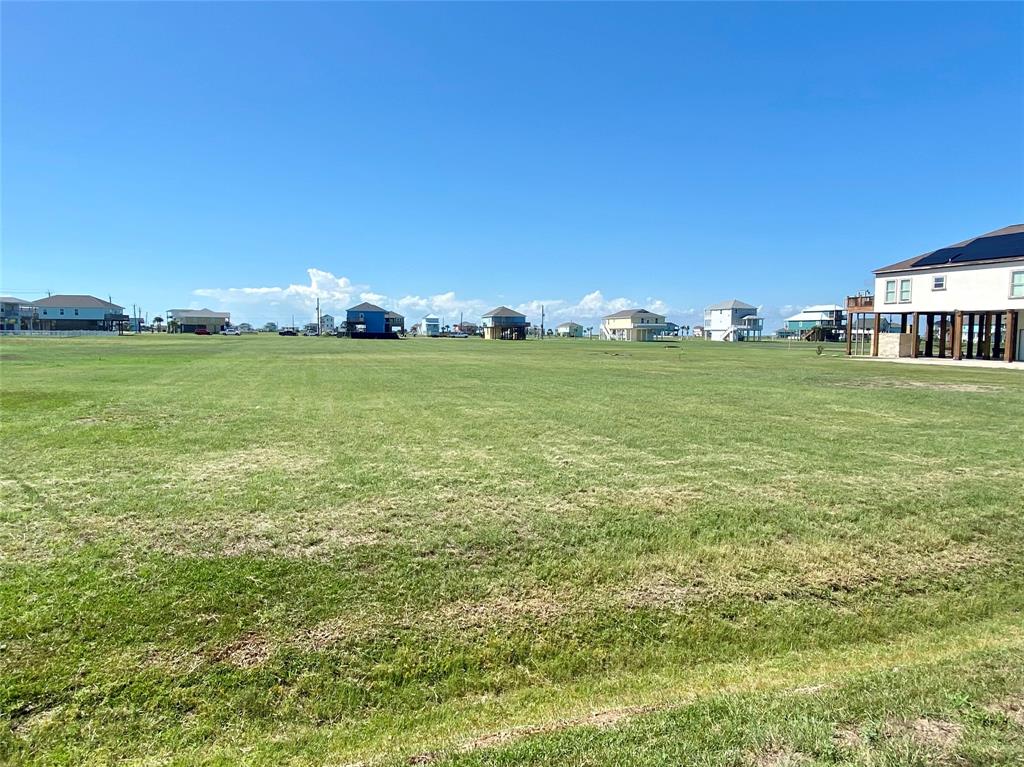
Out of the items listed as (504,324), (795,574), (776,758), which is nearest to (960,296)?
(795,574)

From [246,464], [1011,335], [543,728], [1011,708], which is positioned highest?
[1011,335]

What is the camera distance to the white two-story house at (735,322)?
396 ft

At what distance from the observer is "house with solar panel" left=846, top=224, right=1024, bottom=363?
1362 inches

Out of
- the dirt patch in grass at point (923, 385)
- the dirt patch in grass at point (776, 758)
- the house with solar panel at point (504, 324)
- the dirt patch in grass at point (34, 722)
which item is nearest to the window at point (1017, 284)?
the dirt patch in grass at point (923, 385)

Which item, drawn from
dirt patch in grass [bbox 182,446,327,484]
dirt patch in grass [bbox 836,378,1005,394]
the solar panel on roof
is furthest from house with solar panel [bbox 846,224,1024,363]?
dirt patch in grass [bbox 182,446,327,484]

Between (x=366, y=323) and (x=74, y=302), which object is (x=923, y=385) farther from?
(x=74, y=302)

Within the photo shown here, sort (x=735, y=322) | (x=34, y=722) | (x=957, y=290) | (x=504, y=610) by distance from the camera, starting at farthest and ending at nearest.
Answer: (x=735, y=322)
(x=957, y=290)
(x=504, y=610)
(x=34, y=722)

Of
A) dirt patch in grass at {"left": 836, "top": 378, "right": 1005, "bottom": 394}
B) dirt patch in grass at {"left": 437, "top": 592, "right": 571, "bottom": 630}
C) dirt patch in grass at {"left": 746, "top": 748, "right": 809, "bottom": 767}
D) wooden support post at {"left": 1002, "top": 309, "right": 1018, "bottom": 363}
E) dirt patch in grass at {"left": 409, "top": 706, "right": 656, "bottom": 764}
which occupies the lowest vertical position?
dirt patch in grass at {"left": 409, "top": 706, "right": 656, "bottom": 764}

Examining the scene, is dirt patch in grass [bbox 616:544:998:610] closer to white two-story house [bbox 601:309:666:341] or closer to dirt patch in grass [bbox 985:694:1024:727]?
dirt patch in grass [bbox 985:694:1024:727]

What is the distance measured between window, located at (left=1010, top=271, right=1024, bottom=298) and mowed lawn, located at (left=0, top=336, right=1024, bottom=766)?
31.4 metres

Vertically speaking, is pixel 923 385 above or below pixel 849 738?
above

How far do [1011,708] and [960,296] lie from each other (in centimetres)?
4169

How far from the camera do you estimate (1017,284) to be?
33.8m

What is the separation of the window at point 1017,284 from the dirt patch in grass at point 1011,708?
1559 inches
